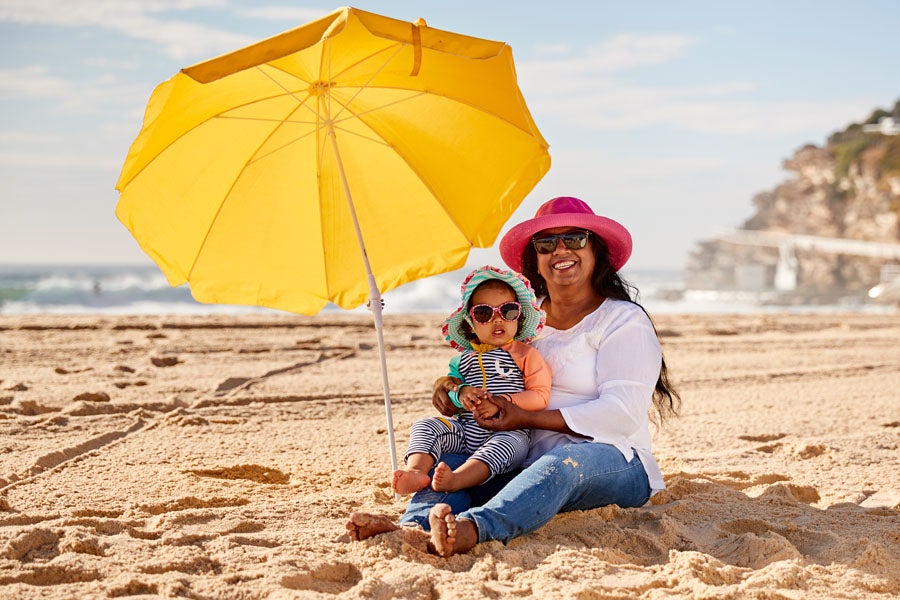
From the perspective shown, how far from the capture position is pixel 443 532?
2680 mm

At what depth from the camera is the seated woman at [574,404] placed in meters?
2.83

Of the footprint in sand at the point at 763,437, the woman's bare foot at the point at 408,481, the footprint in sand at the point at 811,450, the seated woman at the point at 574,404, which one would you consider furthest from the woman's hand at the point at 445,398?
the footprint in sand at the point at 763,437

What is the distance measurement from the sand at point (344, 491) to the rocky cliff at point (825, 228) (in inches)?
1254

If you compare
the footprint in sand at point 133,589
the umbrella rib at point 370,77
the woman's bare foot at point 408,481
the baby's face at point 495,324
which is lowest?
the footprint in sand at point 133,589

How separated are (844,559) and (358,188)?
2476mm

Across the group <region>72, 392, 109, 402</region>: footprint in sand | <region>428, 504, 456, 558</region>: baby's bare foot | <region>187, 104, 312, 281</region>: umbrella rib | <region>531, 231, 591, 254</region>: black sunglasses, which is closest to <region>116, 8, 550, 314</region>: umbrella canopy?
<region>187, 104, 312, 281</region>: umbrella rib

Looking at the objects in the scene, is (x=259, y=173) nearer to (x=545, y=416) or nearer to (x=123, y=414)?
(x=545, y=416)

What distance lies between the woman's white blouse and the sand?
306 millimetres

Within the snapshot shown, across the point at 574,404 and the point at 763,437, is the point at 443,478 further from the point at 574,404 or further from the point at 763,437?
the point at 763,437

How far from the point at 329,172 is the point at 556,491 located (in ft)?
5.94

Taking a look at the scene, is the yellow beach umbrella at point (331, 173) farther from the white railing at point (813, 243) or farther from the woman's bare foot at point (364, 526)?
the white railing at point (813, 243)

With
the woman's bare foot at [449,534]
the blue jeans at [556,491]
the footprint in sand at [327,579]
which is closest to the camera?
the footprint in sand at [327,579]

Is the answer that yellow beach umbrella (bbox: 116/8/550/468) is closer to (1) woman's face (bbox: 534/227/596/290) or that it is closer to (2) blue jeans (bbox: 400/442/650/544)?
(1) woman's face (bbox: 534/227/596/290)

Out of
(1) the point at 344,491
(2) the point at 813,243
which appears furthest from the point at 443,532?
(2) the point at 813,243
